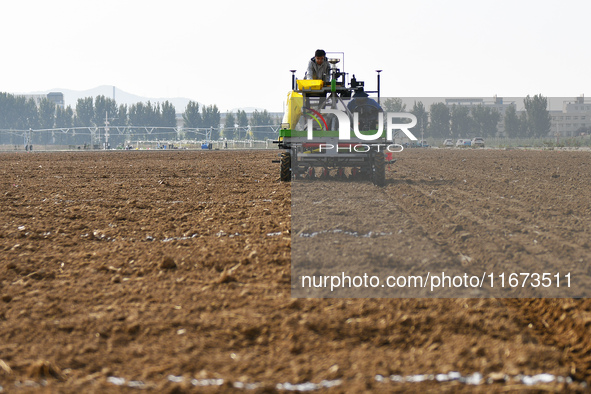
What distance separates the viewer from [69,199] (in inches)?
492

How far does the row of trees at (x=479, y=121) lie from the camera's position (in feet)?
357

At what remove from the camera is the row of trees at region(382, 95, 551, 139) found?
357ft

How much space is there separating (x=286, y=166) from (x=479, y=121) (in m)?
110

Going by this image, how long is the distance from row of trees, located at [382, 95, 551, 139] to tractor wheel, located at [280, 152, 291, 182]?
101311 millimetres

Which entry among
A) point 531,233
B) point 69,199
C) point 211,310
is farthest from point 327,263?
point 69,199

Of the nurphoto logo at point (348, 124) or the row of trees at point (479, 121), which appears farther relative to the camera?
the row of trees at point (479, 121)

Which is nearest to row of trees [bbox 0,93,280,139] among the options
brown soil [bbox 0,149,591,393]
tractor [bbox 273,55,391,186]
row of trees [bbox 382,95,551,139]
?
row of trees [bbox 382,95,551,139]

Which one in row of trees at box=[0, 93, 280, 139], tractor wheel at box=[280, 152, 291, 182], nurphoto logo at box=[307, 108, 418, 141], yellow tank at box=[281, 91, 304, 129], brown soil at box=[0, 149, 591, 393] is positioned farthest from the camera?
row of trees at box=[0, 93, 280, 139]

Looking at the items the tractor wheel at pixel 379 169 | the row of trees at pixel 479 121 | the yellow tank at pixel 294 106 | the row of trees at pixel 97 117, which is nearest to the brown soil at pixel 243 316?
the tractor wheel at pixel 379 169

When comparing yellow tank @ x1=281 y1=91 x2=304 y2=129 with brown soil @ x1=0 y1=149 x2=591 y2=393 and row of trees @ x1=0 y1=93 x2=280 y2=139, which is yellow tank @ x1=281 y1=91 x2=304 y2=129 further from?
row of trees @ x1=0 y1=93 x2=280 y2=139

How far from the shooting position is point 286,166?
15.1 meters

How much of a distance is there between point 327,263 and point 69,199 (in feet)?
26.5

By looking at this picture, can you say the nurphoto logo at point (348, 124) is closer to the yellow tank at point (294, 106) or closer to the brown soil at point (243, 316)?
the yellow tank at point (294, 106)

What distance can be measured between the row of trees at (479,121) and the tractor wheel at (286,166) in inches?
3989
